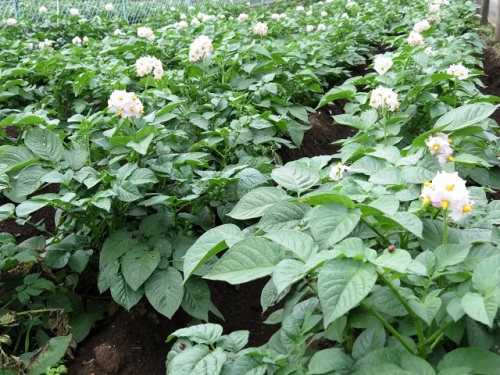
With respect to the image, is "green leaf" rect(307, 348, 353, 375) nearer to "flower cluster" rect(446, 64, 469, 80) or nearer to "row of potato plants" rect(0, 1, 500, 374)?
"row of potato plants" rect(0, 1, 500, 374)

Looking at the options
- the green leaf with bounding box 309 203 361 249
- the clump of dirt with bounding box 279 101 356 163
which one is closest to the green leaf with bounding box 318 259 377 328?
the green leaf with bounding box 309 203 361 249

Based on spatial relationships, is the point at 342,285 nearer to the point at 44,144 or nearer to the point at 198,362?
the point at 198,362

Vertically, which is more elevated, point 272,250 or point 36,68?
point 272,250

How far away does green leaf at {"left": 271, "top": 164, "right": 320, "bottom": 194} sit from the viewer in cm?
160

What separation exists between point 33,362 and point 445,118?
161 centimetres

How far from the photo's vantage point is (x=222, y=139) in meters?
2.59

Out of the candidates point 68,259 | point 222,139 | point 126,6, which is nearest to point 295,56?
point 222,139

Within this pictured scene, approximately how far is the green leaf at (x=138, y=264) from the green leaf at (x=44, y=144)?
0.46 meters

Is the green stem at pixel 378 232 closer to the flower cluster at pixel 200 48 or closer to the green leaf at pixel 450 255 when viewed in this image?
the green leaf at pixel 450 255

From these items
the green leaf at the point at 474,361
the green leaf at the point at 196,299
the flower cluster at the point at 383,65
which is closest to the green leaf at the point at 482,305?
the green leaf at the point at 474,361

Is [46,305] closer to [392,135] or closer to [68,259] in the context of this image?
[68,259]

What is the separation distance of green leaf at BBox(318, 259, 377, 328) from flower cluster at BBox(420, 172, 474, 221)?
0.80ft

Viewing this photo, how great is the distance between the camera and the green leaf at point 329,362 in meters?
1.17

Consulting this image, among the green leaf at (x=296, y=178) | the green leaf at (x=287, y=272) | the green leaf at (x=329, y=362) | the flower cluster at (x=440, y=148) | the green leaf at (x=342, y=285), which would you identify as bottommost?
the green leaf at (x=329, y=362)
